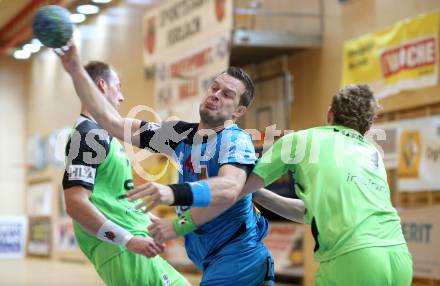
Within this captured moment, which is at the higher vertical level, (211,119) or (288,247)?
(211,119)

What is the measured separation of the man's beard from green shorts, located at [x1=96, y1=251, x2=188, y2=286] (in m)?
1.16

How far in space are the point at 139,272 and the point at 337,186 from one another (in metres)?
1.83

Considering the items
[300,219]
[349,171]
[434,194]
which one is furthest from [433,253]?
[349,171]

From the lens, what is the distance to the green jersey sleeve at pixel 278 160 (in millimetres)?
4168

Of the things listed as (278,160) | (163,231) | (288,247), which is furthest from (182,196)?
(288,247)

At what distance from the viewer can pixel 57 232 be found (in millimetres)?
27516

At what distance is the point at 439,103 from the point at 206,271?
7.64 m

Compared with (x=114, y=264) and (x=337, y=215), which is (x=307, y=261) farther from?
(x=337, y=215)

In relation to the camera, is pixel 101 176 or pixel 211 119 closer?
pixel 211 119

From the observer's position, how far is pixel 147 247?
4516 mm

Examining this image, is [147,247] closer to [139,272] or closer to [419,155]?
[139,272]

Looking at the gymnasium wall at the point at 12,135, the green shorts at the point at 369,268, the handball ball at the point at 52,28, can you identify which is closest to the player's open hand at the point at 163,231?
the green shorts at the point at 369,268

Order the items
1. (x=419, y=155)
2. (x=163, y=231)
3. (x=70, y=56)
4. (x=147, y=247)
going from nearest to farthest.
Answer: (x=70, y=56) < (x=163, y=231) < (x=147, y=247) < (x=419, y=155)

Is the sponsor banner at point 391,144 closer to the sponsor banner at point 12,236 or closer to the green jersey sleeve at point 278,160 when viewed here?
the green jersey sleeve at point 278,160
